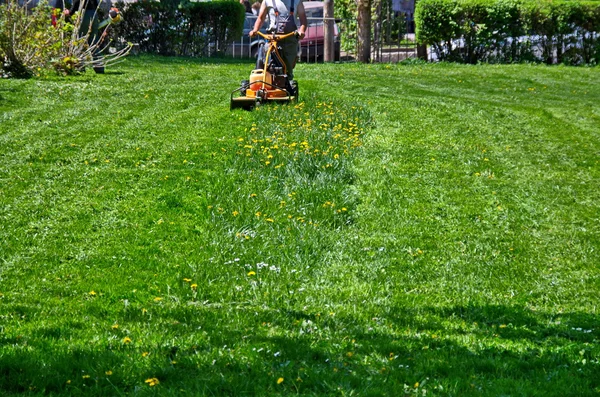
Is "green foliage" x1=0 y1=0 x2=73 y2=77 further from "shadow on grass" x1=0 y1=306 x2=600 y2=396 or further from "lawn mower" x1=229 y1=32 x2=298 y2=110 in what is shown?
"shadow on grass" x1=0 y1=306 x2=600 y2=396

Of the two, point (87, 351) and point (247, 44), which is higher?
point (247, 44)

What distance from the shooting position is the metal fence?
2294 centimetres

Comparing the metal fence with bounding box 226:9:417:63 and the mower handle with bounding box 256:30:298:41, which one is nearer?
the mower handle with bounding box 256:30:298:41

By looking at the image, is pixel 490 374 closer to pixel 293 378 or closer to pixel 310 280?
pixel 293 378

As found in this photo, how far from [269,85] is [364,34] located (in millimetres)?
9944

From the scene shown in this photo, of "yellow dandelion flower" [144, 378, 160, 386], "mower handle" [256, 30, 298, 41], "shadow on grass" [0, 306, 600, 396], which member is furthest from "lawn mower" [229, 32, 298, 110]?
"yellow dandelion flower" [144, 378, 160, 386]

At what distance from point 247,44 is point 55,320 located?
1899 cm

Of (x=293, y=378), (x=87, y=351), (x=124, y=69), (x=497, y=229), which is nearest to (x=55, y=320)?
(x=87, y=351)

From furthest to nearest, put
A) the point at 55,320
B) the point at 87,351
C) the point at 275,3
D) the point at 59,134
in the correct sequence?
the point at 275,3, the point at 59,134, the point at 55,320, the point at 87,351

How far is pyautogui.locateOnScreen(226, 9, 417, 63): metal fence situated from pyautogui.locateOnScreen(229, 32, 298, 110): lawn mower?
31.5 feet

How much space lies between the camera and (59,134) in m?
10.9

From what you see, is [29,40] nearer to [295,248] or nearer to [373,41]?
[373,41]

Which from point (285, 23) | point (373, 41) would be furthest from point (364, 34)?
point (285, 23)

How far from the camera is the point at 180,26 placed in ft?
72.8
